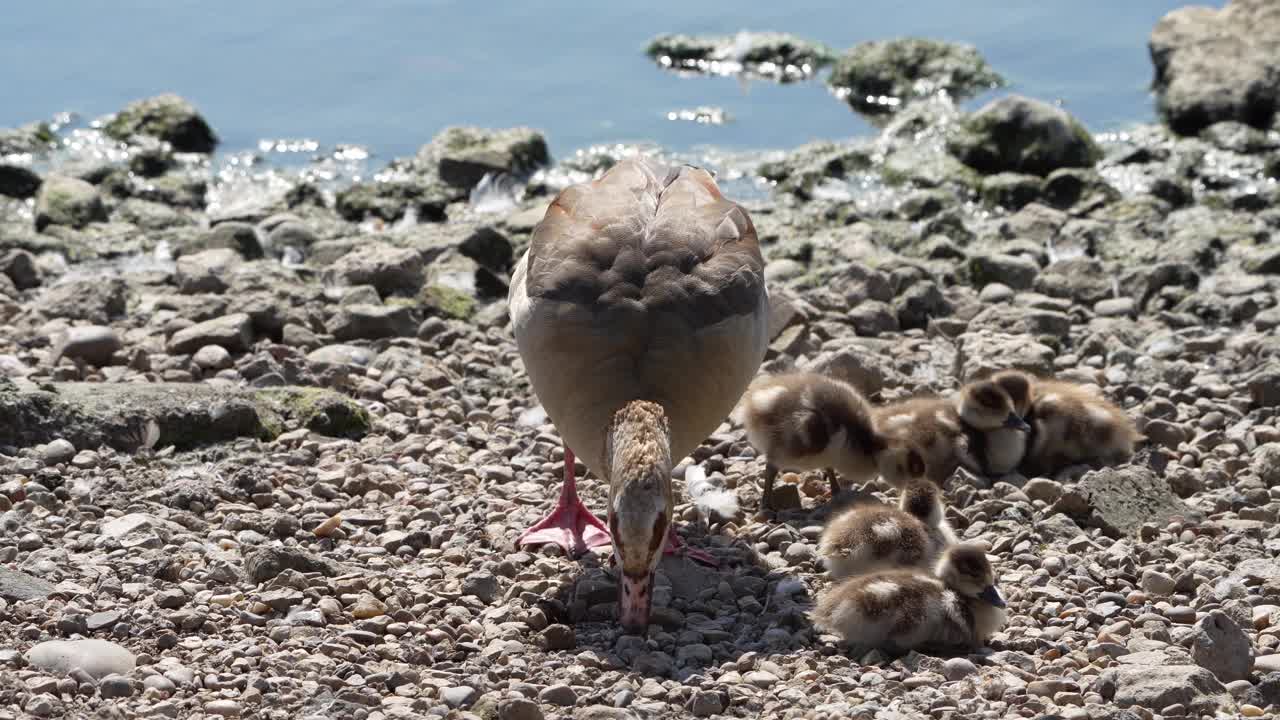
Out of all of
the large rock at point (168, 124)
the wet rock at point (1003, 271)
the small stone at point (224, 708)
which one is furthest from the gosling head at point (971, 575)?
the large rock at point (168, 124)

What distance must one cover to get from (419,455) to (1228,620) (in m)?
4.31

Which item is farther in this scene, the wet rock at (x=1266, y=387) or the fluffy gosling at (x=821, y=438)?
the wet rock at (x=1266, y=387)

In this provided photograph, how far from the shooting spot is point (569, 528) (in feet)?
24.3

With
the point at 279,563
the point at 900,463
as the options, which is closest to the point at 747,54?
the point at 900,463

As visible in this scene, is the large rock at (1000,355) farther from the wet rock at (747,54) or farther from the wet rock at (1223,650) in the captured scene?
the wet rock at (747,54)

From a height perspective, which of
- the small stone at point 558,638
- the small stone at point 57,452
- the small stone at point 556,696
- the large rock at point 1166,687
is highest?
the small stone at point 57,452

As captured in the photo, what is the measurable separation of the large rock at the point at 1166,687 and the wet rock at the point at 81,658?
3.60 meters

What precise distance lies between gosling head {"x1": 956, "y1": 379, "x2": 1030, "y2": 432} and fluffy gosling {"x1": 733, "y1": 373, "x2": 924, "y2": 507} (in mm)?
497

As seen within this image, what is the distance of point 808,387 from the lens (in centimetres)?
797

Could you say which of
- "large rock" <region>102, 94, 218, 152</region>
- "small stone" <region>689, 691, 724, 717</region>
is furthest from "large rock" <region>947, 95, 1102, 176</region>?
"small stone" <region>689, 691, 724, 717</region>

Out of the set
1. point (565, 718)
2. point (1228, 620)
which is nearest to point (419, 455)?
point (565, 718)

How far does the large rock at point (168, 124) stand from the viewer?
16.4 meters

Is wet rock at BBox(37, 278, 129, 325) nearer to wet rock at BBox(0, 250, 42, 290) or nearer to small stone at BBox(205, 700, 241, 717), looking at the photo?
wet rock at BBox(0, 250, 42, 290)

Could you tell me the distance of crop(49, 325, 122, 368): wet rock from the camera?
9484 millimetres
